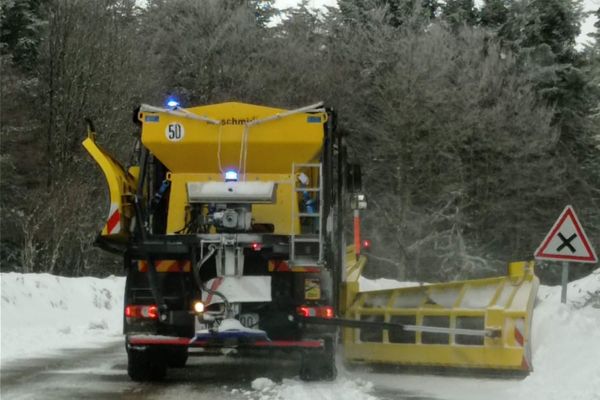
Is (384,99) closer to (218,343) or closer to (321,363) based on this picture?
(321,363)

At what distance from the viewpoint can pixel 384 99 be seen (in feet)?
137

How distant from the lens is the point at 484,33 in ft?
A: 152

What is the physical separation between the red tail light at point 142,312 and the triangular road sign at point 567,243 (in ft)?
18.0

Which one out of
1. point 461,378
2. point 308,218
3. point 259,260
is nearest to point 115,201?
point 259,260

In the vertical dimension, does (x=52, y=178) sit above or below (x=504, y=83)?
below

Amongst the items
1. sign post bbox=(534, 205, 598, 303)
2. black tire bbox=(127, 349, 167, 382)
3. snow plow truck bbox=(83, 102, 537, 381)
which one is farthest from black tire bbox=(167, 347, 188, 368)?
sign post bbox=(534, 205, 598, 303)

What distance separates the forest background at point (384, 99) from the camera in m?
38.6

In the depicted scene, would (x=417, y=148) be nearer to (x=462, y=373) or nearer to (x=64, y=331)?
(x=64, y=331)

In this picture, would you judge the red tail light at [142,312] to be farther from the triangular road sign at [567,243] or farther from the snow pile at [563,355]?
the triangular road sign at [567,243]

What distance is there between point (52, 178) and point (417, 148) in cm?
1543

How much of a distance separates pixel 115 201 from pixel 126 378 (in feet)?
7.26

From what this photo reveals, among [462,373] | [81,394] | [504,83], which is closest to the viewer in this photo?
[81,394]

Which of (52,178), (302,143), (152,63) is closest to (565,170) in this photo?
(152,63)

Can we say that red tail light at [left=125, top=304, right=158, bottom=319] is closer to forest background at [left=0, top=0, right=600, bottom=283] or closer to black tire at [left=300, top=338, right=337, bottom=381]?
black tire at [left=300, top=338, right=337, bottom=381]
